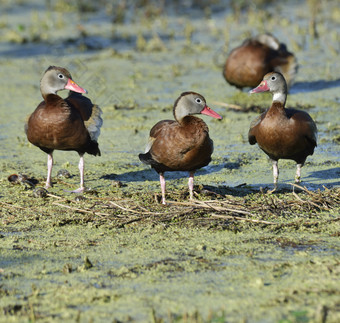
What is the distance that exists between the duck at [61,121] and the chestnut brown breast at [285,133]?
1.59 m

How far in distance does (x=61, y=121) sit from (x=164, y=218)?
1.55m

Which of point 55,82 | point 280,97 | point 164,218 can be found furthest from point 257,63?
point 164,218

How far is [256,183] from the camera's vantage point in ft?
20.9

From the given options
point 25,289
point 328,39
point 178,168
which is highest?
point 328,39

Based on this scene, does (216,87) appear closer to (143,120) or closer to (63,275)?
(143,120)

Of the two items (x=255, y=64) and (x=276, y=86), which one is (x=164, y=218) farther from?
(x=255, y=64)

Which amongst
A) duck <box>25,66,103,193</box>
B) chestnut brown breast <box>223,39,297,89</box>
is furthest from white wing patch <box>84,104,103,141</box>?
chestnut brown breast <box>223,39,297,89</box>

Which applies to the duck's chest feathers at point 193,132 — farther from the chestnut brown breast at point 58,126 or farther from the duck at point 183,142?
the chestnut brown breast at point 58,126

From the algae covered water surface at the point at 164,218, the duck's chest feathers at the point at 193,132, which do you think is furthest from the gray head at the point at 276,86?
the duck's chest feathers at the point at 193,132

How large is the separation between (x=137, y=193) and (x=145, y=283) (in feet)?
7.12

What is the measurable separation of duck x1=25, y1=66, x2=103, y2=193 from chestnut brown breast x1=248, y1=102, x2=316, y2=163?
5.22 feet

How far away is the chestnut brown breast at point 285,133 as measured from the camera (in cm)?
578

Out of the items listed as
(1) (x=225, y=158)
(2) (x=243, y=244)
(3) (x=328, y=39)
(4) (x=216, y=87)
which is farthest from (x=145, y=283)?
(3) (x=328, y=39)

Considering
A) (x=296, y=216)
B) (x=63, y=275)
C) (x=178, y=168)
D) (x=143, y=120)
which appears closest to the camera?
(x=63, y=275)
